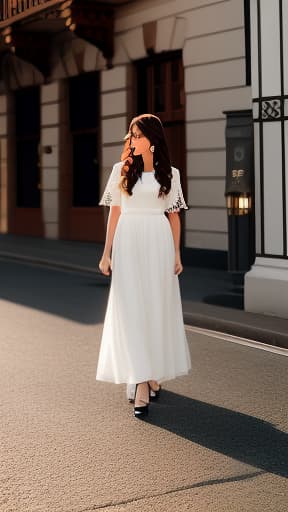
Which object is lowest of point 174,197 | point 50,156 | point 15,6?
point 174,197

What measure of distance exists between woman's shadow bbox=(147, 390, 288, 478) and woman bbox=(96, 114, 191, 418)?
0.83ft

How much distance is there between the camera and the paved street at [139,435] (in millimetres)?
4102

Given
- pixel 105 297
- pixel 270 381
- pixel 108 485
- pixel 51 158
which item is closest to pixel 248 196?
pixel 105 297

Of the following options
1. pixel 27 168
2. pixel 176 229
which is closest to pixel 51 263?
pixel 27 168

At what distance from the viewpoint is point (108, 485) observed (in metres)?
4.25

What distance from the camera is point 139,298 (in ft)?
18.6

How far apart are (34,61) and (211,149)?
22.7ft

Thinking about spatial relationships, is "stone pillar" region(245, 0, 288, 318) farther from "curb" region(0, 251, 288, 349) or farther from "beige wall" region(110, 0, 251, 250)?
"beige wall" region(110, 0, 251, 250)

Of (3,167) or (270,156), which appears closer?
(270,156)

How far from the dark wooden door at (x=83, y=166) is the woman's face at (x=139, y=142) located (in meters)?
13.6

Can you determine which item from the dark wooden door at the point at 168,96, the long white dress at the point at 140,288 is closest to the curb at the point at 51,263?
the dark wooden door at the point at 168,96

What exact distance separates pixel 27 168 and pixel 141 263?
17.2m

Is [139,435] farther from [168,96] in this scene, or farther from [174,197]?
[168,96]

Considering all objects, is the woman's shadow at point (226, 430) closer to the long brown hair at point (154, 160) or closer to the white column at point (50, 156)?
the long brown hair at point (154, 160)
